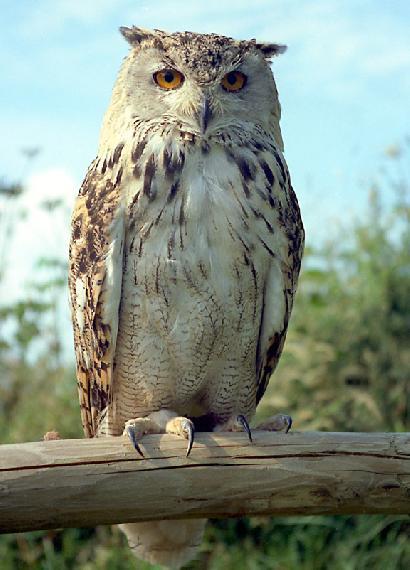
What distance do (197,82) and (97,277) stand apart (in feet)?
2.09

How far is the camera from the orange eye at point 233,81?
2.71 meters

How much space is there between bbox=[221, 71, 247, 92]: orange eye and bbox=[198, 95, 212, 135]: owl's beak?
5.7 inches

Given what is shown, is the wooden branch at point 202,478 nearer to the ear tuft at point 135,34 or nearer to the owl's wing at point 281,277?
the owl's wing at point 281,277

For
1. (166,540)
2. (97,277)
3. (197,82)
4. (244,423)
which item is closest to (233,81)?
(197,82)

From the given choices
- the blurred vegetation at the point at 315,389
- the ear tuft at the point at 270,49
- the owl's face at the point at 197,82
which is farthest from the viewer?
the blurred vegetation at the point at 315,389

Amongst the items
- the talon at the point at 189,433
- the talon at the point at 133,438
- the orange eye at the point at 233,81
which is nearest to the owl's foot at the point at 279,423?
the talon at the point at 189,433

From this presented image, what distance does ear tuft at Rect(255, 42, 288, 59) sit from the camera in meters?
2.85

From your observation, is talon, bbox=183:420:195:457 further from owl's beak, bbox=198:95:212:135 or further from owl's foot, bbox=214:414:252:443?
owl's beak, bbox=198:95:212:135

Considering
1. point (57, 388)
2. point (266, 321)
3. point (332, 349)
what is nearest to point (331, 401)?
point (332, 349)

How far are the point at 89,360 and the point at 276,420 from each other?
0.61 metres

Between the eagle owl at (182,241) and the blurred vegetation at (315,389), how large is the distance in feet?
5.48

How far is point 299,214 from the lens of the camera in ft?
9.27

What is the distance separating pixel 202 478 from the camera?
2281 millimetres

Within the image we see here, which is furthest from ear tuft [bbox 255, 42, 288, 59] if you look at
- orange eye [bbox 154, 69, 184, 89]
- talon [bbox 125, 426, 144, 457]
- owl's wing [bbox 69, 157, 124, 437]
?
talon [bbox 125, 426, 144, 457]
